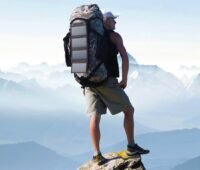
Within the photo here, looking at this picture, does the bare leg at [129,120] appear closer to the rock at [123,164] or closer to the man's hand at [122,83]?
the man's hand at [122,83]

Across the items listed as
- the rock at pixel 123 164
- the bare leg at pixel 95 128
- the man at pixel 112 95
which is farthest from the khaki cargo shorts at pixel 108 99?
the rock at pixel 123 164

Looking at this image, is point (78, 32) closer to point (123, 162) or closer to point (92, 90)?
point (92, 90)

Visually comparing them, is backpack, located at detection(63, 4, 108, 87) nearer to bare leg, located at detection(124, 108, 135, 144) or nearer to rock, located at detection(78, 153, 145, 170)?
bare leg, located at detection(124, 108, 135, 144)

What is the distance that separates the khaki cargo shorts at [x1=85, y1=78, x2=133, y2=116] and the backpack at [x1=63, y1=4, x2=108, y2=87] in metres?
0.20

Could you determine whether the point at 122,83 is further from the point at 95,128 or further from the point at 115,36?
the point at 95,128

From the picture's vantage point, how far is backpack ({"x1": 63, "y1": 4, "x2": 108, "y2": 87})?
12.0 meters

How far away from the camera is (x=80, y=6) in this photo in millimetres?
12320

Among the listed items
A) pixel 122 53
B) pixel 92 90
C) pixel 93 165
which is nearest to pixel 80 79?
pixel 92 90

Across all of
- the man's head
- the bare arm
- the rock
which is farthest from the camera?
the rock

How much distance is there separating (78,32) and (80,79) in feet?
3.40

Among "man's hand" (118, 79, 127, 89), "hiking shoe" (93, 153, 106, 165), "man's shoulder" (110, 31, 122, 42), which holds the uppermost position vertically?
"man's shoulder" (110, 31, 122, 42)

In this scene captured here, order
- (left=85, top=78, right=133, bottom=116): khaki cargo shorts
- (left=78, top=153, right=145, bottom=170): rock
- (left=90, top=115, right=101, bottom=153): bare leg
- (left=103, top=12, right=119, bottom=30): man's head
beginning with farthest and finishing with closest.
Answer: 1. (left=78, top=153, right=145, bottom=170): rock
2. (left=90, top=115, right=101, bottom=153): bare leg
3. (left=85, top=78, right=133, bottom=116): khaki cargo shorts
4. (left=103, top=12, right=119, bottom=30): man's head

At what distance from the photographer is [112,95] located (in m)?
12.4

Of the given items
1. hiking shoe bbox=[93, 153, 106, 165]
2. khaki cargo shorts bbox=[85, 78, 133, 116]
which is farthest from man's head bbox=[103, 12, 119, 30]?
hiking shoe bbox=[93, 153, 106, 165]
